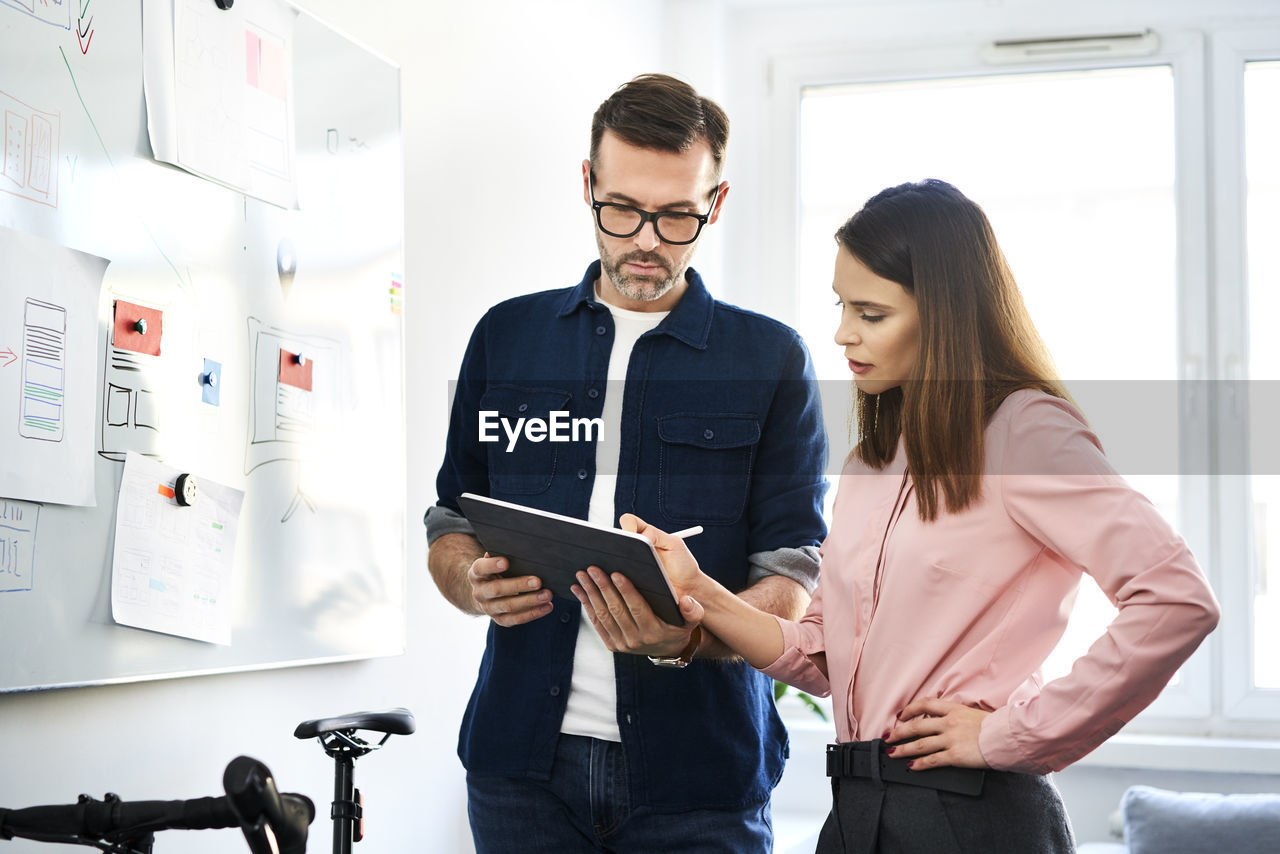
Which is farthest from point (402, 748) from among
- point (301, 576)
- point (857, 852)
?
point (857, 852)

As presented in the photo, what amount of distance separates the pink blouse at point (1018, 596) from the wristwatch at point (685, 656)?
0.17 m

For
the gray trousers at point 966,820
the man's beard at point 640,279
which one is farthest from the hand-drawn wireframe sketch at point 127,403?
the gray trousers at point 966,820

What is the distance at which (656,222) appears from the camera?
1654 millimetres

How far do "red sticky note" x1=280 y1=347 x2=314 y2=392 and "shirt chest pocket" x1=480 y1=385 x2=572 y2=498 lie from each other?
392mm

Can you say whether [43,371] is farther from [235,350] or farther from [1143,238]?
[1143,238]

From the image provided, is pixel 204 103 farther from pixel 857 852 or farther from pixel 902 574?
pixel 857 852

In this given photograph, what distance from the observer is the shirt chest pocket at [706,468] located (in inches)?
63.6

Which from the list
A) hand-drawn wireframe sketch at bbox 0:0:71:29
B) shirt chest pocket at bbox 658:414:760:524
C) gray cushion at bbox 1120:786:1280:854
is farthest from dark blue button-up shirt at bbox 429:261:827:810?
gray cushion at bbox 1120:786:1280:854

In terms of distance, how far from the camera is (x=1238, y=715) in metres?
3.33

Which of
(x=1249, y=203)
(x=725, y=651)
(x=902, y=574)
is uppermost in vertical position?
(x=1249, y=203)

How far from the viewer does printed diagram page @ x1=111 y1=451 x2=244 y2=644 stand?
1.57 m

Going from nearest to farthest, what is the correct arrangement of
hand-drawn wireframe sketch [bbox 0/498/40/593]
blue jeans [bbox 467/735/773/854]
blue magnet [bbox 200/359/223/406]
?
hand-drawn wireframe sketch [bbox 0/498/40/593] < blue jeans [bbox 467/735/773/854] < blue magnet [bbox 200/359/223/406]

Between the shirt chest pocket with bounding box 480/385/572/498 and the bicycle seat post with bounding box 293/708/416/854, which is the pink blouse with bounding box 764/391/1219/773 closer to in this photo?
the shirt chest pocket with bounding box 480/385/572/498

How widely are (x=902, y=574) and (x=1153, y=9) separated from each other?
2886 mm
